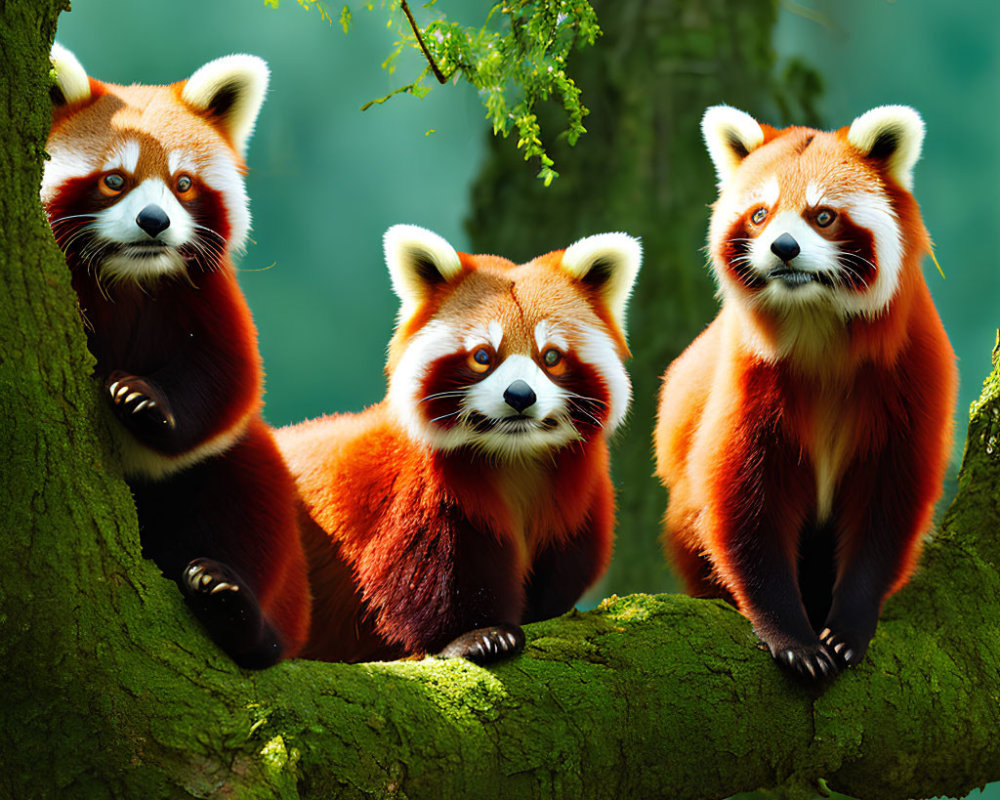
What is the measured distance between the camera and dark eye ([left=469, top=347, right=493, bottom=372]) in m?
2.40

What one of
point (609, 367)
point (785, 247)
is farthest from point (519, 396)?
point (785, 247)

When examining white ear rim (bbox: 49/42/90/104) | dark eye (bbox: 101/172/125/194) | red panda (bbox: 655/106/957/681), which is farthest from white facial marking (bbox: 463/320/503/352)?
white ear rim (bbox: 49/42/90/104)

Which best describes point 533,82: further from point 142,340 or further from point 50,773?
point 50,773

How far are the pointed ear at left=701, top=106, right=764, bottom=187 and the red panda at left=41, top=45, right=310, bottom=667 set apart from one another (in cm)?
122

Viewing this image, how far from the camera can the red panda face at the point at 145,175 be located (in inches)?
78.7

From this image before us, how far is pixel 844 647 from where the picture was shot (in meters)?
2.48

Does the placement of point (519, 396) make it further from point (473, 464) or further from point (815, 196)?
point (815, 196)

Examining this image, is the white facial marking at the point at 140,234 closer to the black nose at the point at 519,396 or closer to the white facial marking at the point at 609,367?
the black nose at the point at 519,396

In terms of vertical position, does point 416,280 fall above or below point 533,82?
below

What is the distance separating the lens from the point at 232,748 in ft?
5.58

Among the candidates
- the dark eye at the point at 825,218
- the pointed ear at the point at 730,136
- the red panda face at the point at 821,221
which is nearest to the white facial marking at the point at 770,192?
the red panda face at the point at 821,221

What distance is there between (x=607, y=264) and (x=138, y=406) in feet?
4.02

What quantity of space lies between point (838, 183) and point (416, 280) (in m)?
1.01

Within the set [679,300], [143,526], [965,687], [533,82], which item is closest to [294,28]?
[679,300]
